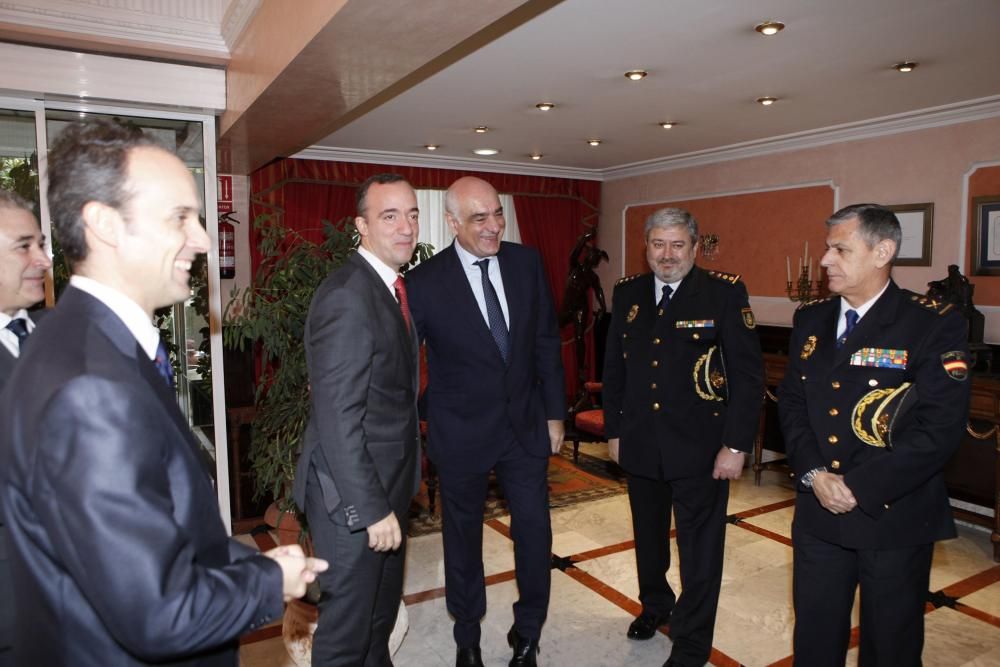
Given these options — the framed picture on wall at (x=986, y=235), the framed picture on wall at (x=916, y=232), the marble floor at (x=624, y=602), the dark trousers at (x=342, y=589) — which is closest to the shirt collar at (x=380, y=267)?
the dark trousers at (x=342, y=589)

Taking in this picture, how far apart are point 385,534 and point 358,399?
0.37 metres

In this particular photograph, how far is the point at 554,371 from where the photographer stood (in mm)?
2617

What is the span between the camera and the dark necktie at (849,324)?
2043 mm

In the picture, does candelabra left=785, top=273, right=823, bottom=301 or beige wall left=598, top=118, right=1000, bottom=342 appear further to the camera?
candelabra left=785, top=273, right=823, bottom=301

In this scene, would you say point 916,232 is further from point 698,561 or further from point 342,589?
point 342,589

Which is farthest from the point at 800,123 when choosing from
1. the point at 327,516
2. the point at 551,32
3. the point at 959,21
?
Answer: the point at 327,516

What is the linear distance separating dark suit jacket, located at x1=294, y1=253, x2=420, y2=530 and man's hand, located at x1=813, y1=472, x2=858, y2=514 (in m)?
1.20

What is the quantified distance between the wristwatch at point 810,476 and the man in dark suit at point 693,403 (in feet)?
1.03

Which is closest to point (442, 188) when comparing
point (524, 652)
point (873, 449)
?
point (524, 652)

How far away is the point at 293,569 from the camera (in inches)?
40.7

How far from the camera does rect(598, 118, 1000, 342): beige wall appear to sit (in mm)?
4617

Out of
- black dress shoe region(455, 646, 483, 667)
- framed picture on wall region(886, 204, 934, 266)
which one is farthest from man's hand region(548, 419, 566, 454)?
framed picture on wall region(886, 204, 934, 266)

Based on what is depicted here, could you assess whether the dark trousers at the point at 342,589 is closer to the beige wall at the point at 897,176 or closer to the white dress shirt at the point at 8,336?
the white dress shirt at the point at 8,336

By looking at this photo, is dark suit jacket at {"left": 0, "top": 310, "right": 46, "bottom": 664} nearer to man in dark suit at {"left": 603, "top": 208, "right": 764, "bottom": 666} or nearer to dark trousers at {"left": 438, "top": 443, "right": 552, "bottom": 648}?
dark trousers at {"left": 438, "top": 443, "right": 552, "bottom": 648}
